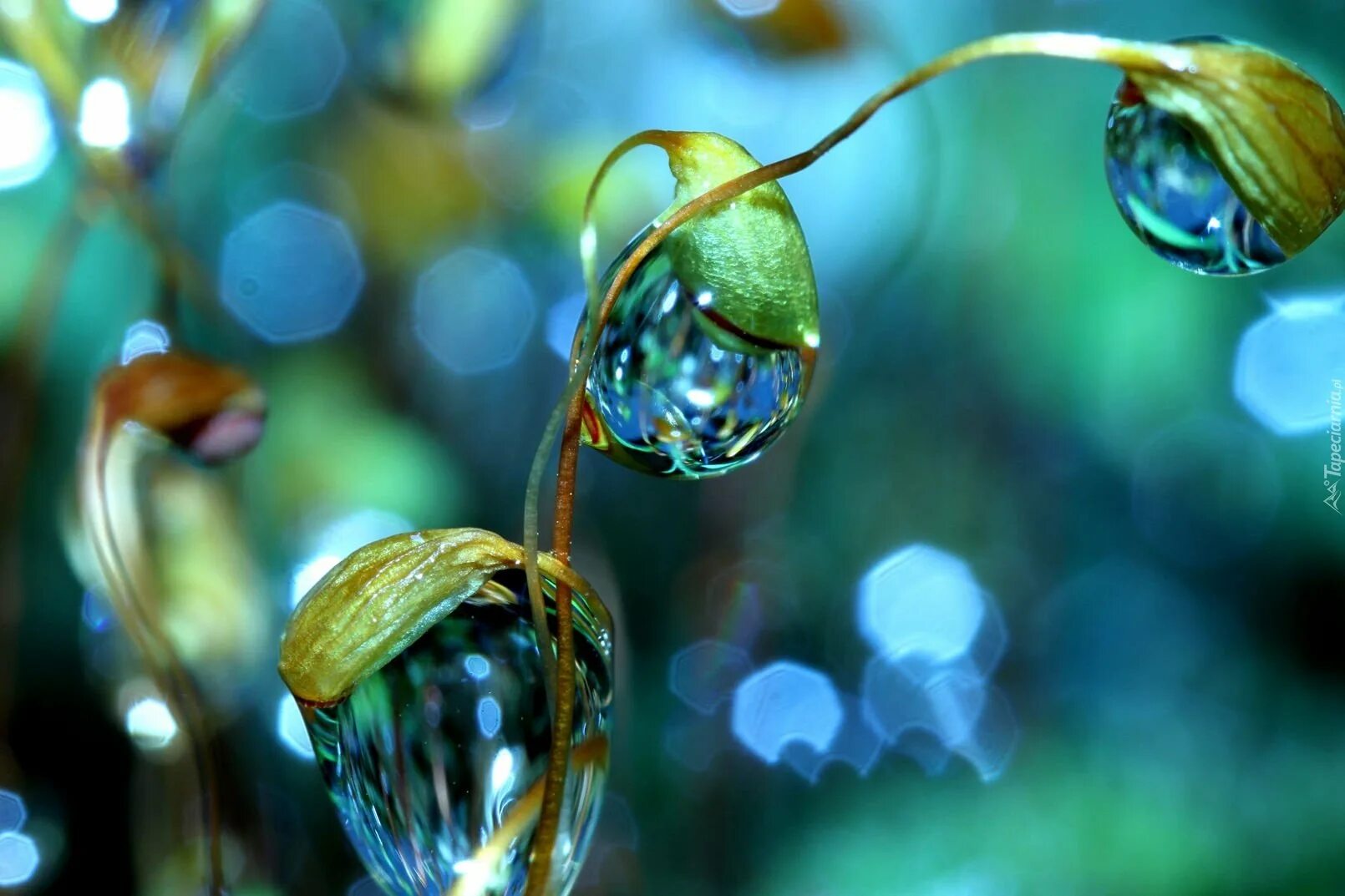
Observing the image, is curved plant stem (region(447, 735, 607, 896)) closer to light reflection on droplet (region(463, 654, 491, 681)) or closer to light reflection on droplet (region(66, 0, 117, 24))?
light reflection on droplet (region(463, 654, 491, 681))

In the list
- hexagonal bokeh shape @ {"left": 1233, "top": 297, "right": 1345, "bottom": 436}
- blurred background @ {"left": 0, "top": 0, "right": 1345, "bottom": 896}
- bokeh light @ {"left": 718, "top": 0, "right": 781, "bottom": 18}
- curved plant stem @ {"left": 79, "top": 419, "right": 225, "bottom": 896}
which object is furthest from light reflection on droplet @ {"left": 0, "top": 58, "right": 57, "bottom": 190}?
hexagonal bokeh shape @ {"left": 1233, "top": 297, "right": 1345, "bottom": 436}

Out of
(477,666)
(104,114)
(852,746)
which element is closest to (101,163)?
(104,114)

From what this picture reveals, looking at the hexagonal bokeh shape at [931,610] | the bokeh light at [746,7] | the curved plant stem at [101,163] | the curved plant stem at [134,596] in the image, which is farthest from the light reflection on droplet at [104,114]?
the hexagonal bokeh shape at [931,610]

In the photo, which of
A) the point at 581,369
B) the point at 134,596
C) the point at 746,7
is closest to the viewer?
the point at 581,369

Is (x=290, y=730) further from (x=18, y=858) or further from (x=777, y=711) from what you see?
(x=777, y=711)

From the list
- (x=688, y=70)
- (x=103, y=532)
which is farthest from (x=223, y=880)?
(x=688, y=70)

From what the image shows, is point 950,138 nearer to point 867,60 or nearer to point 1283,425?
point 867,60
